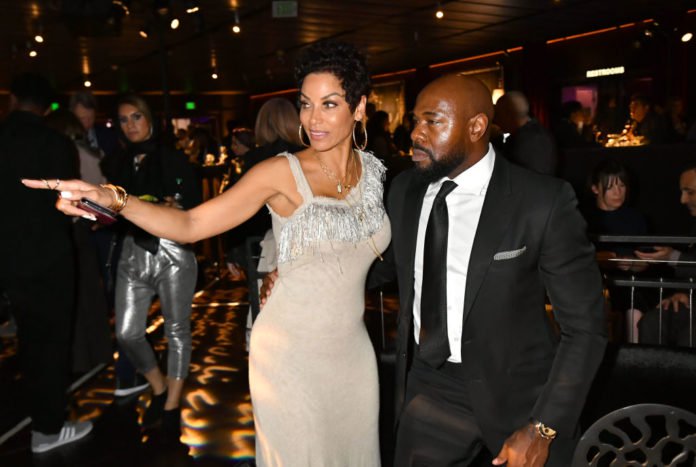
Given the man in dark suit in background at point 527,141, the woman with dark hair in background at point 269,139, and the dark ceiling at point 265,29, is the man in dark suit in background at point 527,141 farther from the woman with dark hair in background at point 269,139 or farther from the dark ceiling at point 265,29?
the dark ceiling at point 265,29

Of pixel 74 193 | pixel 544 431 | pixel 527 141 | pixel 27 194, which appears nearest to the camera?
pixel 74 193

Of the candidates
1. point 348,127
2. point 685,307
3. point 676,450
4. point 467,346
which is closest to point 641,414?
point 467,346

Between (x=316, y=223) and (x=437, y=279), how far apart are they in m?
0.41

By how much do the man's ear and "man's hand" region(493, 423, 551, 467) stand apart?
811mm

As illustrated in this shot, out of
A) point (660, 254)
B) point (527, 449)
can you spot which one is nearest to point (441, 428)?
point (527, 449)

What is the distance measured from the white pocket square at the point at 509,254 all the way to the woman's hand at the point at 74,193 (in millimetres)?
1023

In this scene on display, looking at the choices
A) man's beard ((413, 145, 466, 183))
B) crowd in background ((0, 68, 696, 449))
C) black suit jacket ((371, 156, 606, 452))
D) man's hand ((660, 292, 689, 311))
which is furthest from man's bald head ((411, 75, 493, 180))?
man's hand ((660, 292, 689, 311))

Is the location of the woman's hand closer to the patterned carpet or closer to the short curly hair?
the short curly hair

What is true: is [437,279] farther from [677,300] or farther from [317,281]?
[677,300]

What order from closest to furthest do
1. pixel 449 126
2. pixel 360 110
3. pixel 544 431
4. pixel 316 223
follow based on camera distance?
pixel 544 431 → pixel 449 126 → pixel 316 223 → pixel 360 110

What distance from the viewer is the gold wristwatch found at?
1737mm

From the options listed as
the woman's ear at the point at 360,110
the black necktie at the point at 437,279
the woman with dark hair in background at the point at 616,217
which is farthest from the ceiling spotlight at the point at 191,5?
the black necktie at the point at 437,279

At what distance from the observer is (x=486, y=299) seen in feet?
5.89

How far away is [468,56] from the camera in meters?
14.8
